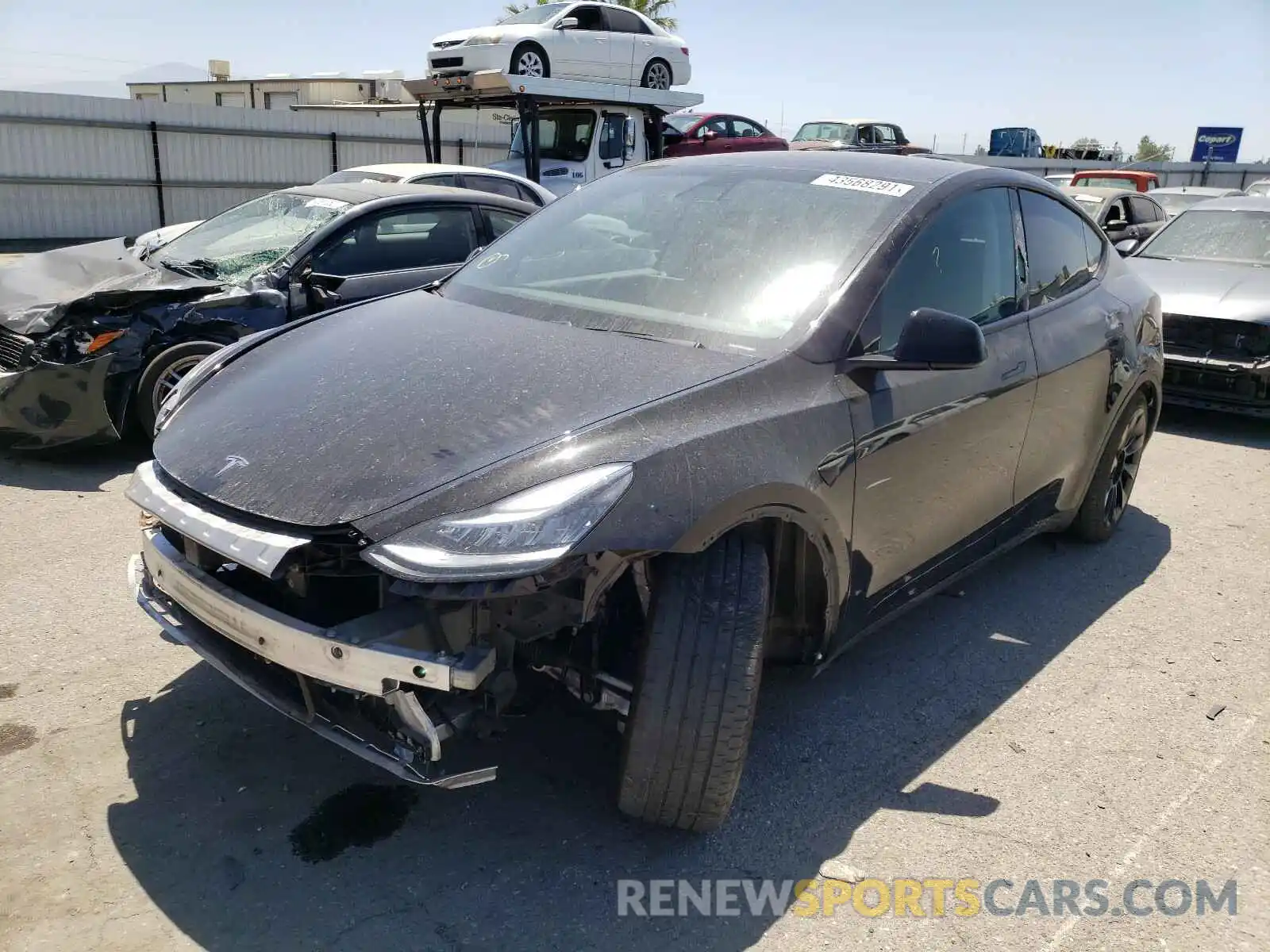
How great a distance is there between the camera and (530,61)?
13.9m

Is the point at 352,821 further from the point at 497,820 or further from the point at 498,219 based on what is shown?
the point at 498,219

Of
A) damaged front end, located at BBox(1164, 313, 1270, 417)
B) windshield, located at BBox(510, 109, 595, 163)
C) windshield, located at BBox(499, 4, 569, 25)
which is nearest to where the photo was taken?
damaged front end, located at BBox(1164, 313, 1270, 417)

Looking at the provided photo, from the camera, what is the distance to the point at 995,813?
2.92 metres

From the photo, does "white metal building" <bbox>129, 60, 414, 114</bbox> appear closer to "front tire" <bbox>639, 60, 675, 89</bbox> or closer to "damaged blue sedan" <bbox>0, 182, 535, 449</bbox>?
"front tire" <bbox>639, 60, 675, 89</bbox>

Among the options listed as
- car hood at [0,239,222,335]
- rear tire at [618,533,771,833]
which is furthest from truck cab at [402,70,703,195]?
rear tire at [618,533,771,833]

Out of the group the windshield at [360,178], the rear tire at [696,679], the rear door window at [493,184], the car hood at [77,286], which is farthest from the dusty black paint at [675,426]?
the rear door window at [493,184]

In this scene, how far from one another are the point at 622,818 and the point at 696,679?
63 centimetres

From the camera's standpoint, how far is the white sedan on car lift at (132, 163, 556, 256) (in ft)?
24.8

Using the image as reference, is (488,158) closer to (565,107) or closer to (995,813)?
(565,107)

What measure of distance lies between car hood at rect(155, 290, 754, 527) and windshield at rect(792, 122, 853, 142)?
19.3 metres

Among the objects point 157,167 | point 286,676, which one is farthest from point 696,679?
point 157,167

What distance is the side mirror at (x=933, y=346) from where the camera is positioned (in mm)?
2924

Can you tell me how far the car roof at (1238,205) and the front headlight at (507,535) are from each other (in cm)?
888

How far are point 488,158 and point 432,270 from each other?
16.3 metres
